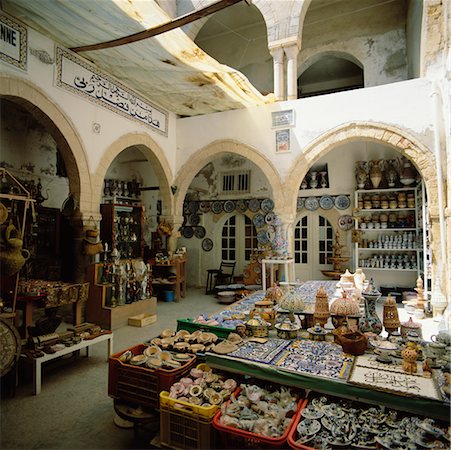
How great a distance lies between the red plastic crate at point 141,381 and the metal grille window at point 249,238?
22.8ft

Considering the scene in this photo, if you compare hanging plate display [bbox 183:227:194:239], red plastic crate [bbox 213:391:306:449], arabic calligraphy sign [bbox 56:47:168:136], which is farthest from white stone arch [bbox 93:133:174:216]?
red plastic crate [bbox 213:391:306:449]

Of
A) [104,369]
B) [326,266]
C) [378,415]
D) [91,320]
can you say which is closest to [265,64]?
[326,266]

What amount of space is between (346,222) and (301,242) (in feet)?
4.53

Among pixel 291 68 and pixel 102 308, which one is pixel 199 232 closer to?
pixel 102 308

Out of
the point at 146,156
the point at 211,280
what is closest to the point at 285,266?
the point at 211,280

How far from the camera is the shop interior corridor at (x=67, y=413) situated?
242cm

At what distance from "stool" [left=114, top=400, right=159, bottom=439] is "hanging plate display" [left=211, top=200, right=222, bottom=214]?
7408 millimetres

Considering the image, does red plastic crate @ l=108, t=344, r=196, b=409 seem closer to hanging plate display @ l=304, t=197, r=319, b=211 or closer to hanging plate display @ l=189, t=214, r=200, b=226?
hanging plate display @ l=304, t=197, r=319, b=211

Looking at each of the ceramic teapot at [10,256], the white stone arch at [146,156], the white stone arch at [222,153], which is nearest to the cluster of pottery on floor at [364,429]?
the ceramic teapot at [10,256]

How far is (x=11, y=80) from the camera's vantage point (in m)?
4.19

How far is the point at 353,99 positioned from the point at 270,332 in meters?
4.87

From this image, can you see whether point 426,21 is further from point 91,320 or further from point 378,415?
point 91,320

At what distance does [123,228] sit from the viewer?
6.71m

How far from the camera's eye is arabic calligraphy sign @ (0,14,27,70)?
4.10 meters
